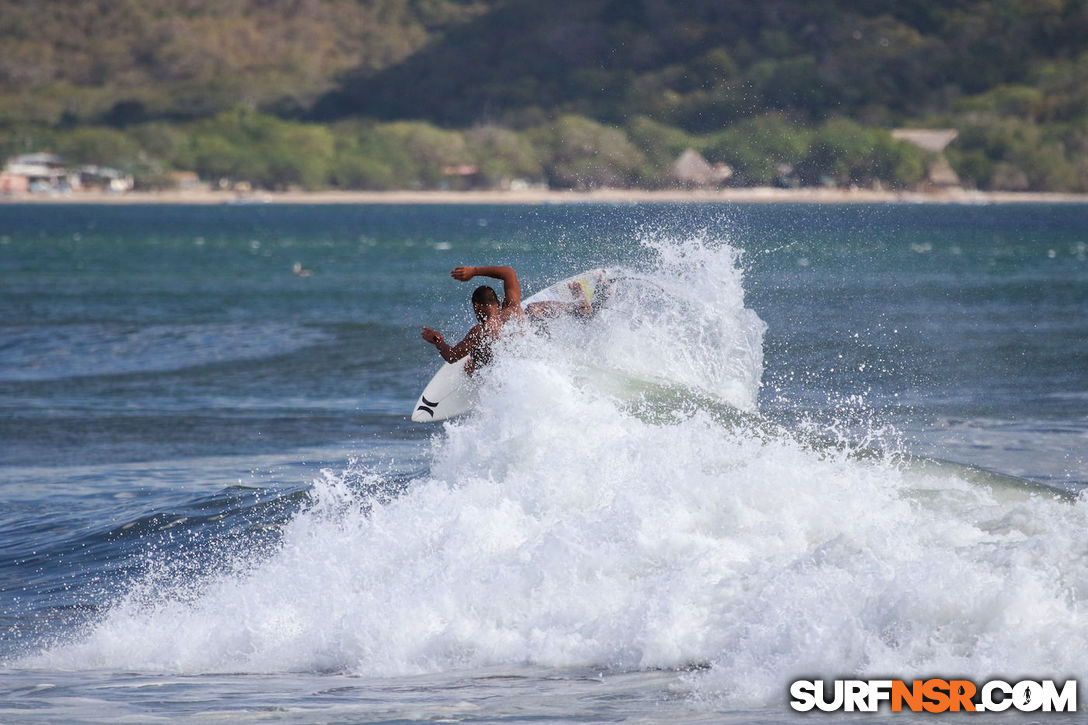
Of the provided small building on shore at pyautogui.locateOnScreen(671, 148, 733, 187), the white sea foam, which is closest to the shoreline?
small building on shore at pyautogui.locateOnScreen(671, 148, 733, 187)

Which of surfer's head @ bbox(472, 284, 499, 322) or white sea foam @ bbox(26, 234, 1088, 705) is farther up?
surfer's head @ bbox(472, 284, 499, 322)

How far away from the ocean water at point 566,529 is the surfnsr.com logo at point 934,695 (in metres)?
0.12

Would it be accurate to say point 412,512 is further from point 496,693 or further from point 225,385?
point 225,385

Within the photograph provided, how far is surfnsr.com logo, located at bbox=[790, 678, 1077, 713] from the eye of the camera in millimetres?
7035

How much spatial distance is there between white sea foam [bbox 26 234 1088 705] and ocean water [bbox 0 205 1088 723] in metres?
0.02

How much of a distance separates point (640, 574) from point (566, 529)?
2.37ft

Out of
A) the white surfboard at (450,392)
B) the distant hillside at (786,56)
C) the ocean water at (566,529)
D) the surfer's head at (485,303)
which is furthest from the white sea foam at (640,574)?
the distant hillside at (786,56)

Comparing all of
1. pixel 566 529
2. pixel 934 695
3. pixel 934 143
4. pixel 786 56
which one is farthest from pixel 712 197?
pixel 934 695

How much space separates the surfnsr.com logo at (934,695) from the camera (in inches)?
277

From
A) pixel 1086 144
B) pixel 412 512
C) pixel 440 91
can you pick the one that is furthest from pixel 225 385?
pixel 440 91

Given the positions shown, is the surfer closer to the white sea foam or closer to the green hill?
the white sea foam

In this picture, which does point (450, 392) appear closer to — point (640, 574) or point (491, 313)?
point (491, 313)

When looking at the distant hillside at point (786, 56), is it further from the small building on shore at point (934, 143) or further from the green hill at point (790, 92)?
the small building on shore at point (934, 143)

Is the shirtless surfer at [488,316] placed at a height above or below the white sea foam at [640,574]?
above
